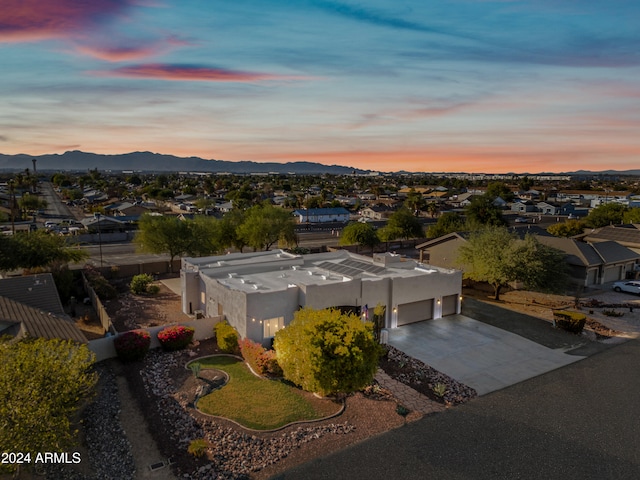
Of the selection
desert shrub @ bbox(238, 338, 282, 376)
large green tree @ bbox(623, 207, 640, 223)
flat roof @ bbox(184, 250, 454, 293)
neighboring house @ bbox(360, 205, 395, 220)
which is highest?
large green tree @ bbox(623, 207, 640, 223)

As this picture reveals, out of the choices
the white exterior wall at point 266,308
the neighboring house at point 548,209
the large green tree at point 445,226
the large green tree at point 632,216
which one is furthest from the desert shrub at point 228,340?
the neighboring house at point 548,209

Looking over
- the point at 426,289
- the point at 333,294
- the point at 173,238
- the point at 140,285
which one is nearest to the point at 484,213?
the point at 426,289

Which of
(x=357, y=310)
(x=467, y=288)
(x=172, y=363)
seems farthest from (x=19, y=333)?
(x=467, y=288)

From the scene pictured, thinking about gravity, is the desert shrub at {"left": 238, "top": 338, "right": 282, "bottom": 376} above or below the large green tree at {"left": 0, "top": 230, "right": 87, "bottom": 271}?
below

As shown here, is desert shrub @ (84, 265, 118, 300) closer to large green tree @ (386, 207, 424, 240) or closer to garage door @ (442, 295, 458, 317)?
garage door @ (442, 295, 458, 317)

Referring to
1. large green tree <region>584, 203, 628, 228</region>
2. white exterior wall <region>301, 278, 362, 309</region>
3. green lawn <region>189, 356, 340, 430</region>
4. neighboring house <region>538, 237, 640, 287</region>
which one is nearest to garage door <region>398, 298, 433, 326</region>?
white exterior wall <region>301, 278, 362, 309</region>

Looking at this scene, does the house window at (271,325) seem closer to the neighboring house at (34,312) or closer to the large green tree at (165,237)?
the neighboring house at (34,312)
